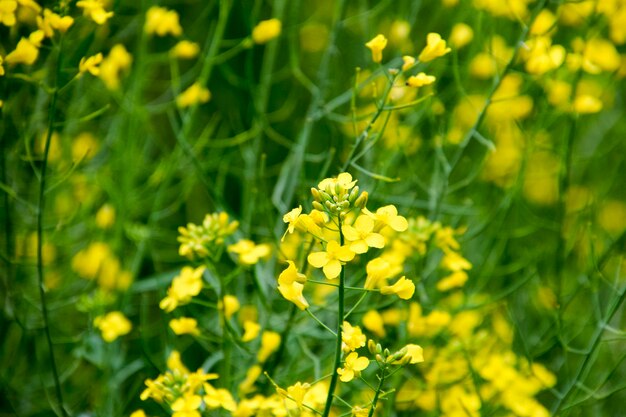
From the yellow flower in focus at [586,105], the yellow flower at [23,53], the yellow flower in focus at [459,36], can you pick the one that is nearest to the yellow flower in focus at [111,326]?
the yellow flower at [23,53]

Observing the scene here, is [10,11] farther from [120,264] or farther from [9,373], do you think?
[9,373]

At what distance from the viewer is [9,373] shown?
6.51 feet

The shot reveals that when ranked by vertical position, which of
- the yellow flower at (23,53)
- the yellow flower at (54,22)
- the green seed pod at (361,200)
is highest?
the yellow flower at (54,22)

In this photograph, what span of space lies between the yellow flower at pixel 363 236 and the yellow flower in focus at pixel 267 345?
0.58m

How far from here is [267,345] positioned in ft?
5.50

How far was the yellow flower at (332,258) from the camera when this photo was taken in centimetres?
110

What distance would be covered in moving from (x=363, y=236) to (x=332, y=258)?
72 mm

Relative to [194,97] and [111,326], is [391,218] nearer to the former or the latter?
[111,326]

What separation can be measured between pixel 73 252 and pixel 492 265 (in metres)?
1.33

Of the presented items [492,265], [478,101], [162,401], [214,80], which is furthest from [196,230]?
[214,80]

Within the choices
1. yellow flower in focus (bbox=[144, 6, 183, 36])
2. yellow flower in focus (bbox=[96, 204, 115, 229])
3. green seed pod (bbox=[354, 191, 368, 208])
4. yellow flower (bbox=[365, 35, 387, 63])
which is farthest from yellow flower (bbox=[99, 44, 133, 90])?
green seed pod (bbox=[354, 191, 368, 208])

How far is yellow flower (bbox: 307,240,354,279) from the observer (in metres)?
1.10

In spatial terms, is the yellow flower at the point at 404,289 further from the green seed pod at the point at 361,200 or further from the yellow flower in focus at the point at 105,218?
the yellow flower in focus at the point at 105,218

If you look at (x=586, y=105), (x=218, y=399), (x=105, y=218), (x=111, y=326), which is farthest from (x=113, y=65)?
(x=586, y=105)
